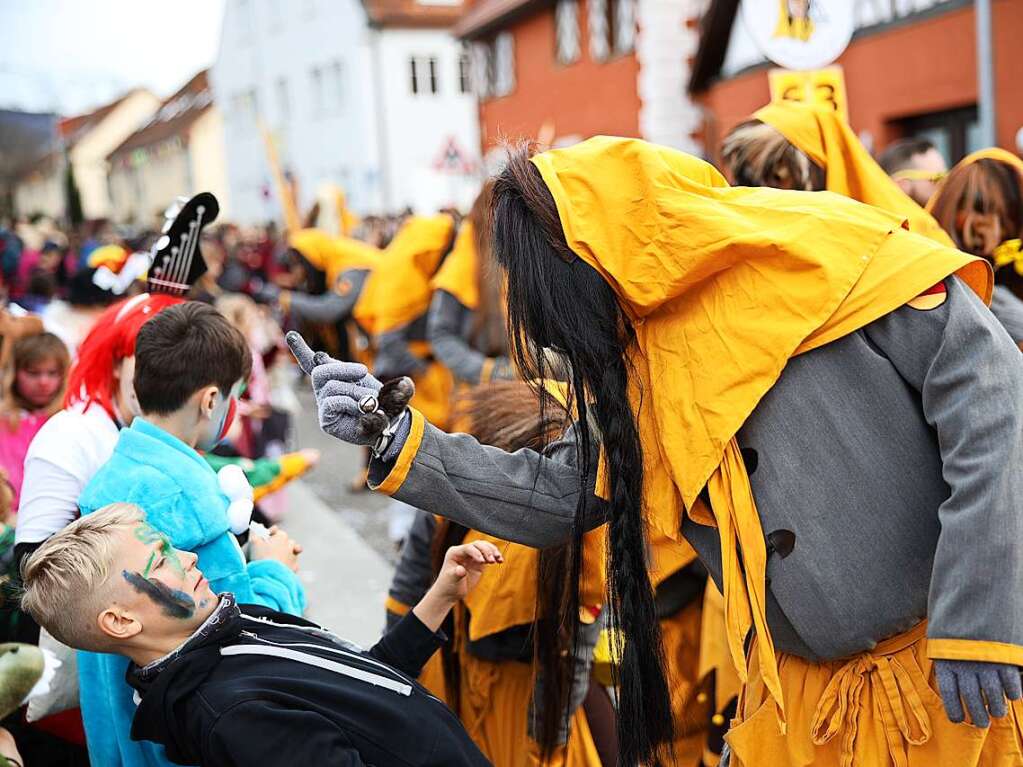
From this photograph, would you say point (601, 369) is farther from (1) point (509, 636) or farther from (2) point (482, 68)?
(2) point (482, 68)

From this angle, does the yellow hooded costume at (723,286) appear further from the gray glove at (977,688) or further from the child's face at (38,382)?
the child's face at (38,382)

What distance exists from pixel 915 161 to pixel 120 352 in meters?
3.88

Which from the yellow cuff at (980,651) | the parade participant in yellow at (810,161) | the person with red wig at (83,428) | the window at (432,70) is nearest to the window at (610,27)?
the window at (432,70)

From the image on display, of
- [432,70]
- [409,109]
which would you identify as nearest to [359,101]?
[409,109]

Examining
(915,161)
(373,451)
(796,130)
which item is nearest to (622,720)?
(373,451)

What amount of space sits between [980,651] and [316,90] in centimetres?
3277

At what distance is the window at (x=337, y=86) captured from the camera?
30.7m

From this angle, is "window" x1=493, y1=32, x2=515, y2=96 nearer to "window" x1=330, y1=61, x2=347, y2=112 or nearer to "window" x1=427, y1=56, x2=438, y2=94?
"window" x1=427, y1=56, x2=438, y2=94

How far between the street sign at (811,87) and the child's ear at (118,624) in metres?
3.33

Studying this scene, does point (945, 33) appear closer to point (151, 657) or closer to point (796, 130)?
point (796, 130)

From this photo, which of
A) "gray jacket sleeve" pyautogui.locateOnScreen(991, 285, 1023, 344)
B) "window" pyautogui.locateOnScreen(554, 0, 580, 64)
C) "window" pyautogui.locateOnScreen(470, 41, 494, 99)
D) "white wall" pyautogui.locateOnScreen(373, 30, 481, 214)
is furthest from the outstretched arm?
"white wall" pyautogui.locateOnScreen(373, 30, 481, 214)

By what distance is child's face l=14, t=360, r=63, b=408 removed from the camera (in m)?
3.94

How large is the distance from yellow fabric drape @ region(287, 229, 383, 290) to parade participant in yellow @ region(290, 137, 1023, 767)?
18.7 ft

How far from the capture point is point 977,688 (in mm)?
1571
